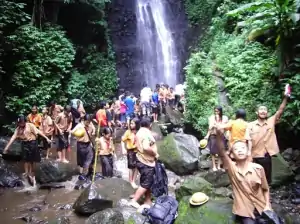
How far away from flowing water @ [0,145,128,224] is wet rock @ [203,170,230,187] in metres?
2.89

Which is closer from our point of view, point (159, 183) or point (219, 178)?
point (159, 183)

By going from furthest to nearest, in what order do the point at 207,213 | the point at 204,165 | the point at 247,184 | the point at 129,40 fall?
the point at 129,40 → the point at 204,165 → the point at 207,213 → the point at 247,184

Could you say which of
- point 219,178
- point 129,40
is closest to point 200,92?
point 219,178

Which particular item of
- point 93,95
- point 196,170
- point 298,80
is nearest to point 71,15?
point 93,95

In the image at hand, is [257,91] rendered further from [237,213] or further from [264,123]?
[237,213]

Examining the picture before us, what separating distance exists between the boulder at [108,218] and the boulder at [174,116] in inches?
365

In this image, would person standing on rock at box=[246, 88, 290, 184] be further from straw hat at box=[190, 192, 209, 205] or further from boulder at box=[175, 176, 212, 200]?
straw hat at box=[190, 192, 209, 205]

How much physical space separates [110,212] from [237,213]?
8.42ft

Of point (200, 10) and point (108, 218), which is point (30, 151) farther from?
point (200, 10)

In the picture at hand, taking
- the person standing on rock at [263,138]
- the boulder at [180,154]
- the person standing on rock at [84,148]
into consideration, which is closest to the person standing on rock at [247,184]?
the person standing on rock at [263,138]

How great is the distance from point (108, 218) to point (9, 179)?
13.7 ft

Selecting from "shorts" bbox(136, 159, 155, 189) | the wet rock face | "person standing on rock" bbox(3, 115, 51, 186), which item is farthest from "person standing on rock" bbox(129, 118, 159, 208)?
the wet rock face

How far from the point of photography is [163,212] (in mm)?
4391

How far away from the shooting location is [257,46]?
9781mm
